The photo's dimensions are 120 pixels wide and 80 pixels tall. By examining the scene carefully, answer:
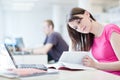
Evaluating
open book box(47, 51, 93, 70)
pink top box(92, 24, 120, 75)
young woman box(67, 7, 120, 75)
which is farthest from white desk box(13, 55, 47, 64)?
open book box(47, 51, 93, 70)

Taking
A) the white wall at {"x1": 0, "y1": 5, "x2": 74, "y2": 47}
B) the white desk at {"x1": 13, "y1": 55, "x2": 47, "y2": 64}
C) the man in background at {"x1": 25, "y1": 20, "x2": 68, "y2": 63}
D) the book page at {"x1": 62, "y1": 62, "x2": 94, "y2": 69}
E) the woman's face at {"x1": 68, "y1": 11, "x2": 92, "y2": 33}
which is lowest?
→ the white wall at {"x1": 0, "y1": 5, "x2": 74, "y2": 47}

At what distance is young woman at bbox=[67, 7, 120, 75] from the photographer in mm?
1720

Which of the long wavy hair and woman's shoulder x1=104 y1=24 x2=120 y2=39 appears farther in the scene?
the long wavy hair

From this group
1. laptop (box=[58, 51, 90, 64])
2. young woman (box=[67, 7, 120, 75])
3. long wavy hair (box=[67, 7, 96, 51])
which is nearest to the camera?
laptop (box=[58, 51, 90, 64])

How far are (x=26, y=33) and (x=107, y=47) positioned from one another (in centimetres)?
1072

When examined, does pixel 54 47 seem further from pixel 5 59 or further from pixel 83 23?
pixel 5 59

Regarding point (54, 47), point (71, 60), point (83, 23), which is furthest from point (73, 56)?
point (54, 47)

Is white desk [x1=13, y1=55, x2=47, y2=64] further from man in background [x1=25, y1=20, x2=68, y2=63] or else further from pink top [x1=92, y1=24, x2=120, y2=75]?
pink top [x1=92, y1=24, x2=120, y2=75]

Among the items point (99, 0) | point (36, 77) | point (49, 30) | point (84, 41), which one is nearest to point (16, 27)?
point (99, 0)

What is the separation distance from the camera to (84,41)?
2084mm

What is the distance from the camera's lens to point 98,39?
6.43 feet

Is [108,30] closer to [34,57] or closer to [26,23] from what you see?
[34,57]

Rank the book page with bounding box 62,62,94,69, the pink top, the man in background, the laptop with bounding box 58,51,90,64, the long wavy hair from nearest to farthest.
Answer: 1. the book page with bounding box 62,62,94,69
2. the laptop with bounding box 58,51,90,64
3. the pink top
4. the long wavy hair
5. the man in background

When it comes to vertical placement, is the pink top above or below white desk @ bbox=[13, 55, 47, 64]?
above
